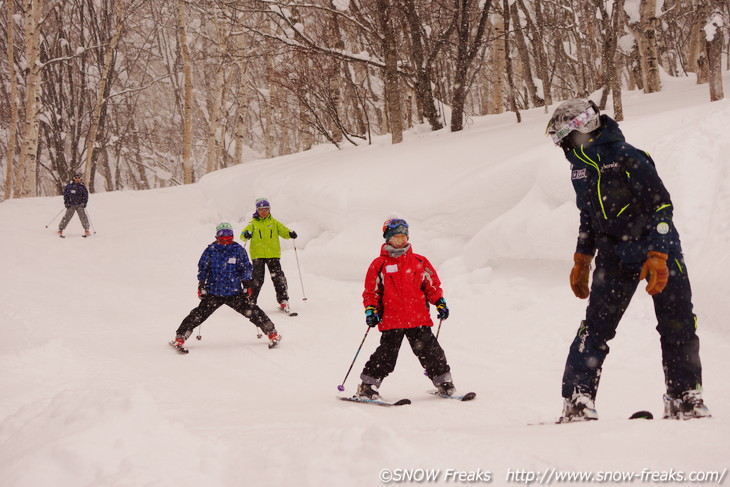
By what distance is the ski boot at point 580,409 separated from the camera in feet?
11.1

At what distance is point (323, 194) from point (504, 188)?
415cm

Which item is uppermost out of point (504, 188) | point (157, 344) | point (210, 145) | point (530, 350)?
point (210, 145)

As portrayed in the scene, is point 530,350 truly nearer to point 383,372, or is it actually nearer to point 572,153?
point 383,372

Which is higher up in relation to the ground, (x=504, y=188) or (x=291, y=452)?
(x=504, y=188)

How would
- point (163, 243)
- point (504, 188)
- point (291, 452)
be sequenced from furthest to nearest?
point (163, 243)
point (504, 188)
point (291, 452)

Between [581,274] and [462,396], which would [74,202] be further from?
[581,274]

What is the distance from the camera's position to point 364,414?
178 inches

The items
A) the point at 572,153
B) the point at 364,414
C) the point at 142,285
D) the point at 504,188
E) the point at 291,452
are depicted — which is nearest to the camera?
the point at 291,452

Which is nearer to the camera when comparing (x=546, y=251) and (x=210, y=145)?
(x=546, y=251)

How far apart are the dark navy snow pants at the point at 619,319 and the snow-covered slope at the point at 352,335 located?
33 centimetres

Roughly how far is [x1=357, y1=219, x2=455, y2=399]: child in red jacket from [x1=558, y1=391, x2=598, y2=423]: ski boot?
166 cm

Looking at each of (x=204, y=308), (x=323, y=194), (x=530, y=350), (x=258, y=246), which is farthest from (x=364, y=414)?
(x=323, y=194)

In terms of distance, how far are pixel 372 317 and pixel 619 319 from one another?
6.65 feet

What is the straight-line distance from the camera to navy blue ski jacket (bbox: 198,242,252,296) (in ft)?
24.8
